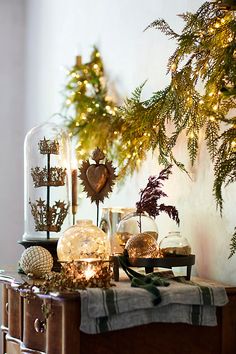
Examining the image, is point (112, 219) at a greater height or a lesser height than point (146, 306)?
greater

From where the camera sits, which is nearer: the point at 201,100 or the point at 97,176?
the point at 201,100

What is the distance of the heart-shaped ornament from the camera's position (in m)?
2.69

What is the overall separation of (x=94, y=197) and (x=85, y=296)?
835 mm

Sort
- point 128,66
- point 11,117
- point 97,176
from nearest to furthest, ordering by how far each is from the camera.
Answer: point 97,176, point 128,66, point 11,117

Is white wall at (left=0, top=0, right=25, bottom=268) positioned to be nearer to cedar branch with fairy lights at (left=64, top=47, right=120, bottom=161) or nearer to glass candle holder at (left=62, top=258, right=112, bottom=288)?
cedar branch with fairy lights at (left=64, top=47, right=120, bottom=161)

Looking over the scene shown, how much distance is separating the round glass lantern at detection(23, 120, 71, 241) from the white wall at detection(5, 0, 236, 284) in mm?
327

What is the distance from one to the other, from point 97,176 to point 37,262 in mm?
469

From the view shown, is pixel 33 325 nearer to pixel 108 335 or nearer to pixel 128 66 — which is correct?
pixel 108 335

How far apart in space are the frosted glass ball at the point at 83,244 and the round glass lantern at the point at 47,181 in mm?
355

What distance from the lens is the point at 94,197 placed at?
107 inches

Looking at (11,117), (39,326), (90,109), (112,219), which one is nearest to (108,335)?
(39,326)

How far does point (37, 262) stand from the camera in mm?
2357

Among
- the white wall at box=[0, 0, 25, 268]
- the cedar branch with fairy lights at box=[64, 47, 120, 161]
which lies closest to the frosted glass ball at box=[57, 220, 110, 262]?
the cedar branch with fairy lights at box=[64, 47, 120, 161]

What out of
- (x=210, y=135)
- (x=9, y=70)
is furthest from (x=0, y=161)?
(x=210, y=135)
